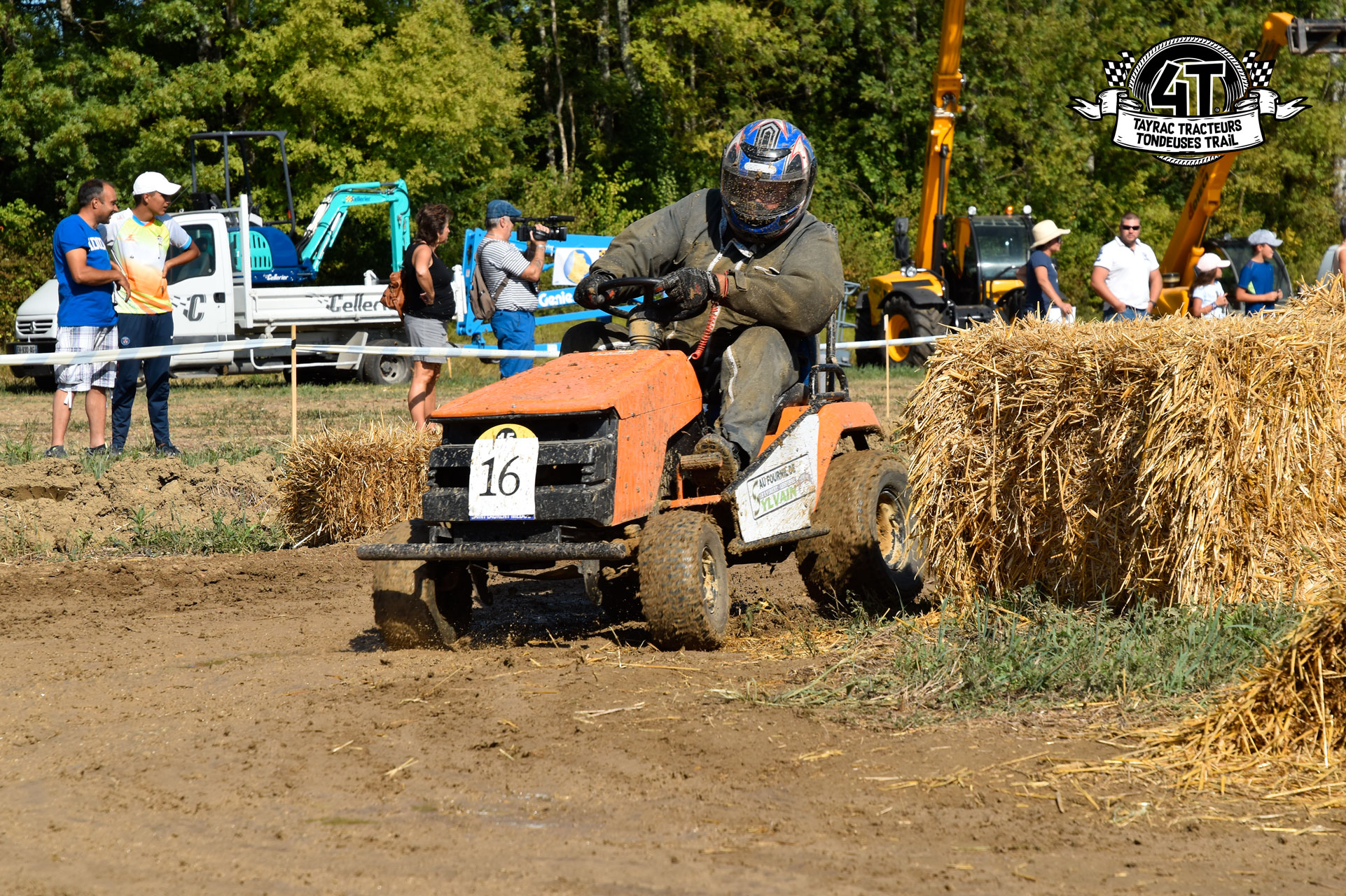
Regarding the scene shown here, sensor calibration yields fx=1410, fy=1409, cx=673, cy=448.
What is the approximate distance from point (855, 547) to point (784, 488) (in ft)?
1.38

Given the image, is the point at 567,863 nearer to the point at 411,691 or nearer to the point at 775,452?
the point at 411,691

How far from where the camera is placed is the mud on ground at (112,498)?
8648mm

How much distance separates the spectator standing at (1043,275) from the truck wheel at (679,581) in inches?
308

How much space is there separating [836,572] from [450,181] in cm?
2665

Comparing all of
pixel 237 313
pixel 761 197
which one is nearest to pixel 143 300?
pixel 761 197

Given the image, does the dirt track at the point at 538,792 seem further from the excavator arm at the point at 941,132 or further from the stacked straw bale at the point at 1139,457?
the excavator arm at the point at 941,132

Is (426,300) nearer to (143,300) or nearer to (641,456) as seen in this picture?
(143,300)

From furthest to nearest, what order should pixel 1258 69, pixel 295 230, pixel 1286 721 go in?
pixel 295 230, pixel 1258 69, pixel 1286 721

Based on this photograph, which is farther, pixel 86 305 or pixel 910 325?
pixel 910 325

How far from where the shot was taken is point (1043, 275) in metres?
12.8

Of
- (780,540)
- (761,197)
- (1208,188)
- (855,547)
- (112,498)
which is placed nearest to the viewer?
(780,540)

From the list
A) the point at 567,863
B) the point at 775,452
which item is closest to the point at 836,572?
the point at 775,452

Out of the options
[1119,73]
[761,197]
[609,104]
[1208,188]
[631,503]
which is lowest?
[631,503]

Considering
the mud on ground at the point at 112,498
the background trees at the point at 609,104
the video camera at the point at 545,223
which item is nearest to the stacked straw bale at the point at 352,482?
the mud on ground at the point at 112,498
